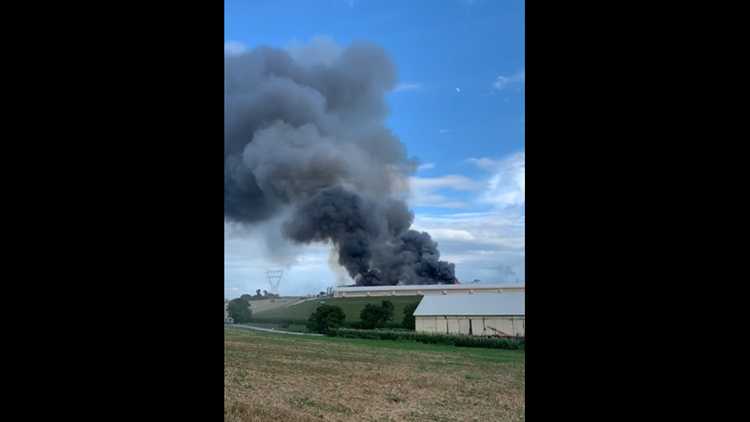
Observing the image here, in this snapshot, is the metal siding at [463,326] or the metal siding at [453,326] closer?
the metal siding at [463,326]

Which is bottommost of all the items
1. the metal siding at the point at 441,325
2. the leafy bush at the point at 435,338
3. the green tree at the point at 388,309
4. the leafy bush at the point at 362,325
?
the leafy bush at the point at 435,338

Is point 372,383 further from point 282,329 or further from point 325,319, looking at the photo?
point 282,329

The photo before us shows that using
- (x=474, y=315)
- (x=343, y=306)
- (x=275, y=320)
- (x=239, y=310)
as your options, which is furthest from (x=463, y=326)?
(x=239, y=310)

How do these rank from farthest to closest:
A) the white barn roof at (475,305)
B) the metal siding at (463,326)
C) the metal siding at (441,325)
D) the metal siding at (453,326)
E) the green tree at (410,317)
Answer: the green tree at (410,317) < the metal siding at (441,325) < the metal siding at (453,326) < the metal siding at (463,326) < the white barn roof at (475,305)

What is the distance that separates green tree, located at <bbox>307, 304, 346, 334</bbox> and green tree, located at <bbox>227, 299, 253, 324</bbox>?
172 cm

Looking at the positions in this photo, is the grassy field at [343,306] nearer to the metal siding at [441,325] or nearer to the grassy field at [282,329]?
the grassy field at [282,329]

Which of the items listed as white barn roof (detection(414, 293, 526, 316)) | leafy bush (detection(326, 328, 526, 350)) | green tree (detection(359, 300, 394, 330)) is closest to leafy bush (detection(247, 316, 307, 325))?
leafy bush (detection(326, 328, 526, 350))

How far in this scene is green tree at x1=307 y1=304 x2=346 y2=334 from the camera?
13.9 meters

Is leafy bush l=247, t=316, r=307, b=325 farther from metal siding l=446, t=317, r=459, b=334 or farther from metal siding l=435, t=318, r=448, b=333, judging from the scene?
metal siding l=446, t=317, r=459, b=334

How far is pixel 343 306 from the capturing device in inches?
583

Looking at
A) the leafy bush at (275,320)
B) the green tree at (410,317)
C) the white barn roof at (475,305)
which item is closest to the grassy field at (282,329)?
the leafy bush at (275,320)

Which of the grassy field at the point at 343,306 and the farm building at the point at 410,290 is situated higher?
the farm building at the point at 410,290

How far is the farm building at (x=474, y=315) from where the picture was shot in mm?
11172

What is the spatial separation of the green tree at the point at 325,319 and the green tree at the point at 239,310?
172 centimetres
